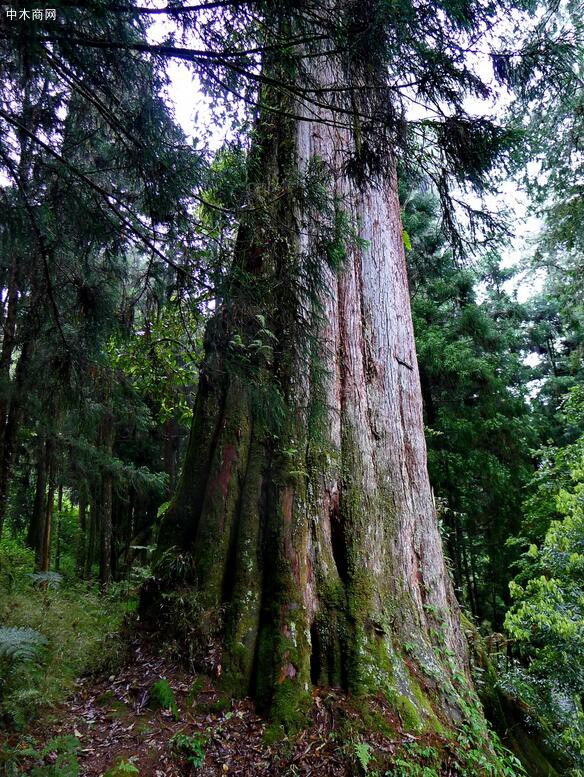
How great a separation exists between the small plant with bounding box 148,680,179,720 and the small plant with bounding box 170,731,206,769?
230 mm

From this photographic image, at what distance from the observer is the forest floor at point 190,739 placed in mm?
2896

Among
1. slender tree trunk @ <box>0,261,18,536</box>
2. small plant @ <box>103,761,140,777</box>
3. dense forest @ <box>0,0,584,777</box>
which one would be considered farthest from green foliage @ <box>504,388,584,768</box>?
slender tree trunk @ <box>0,261,18,536</box>

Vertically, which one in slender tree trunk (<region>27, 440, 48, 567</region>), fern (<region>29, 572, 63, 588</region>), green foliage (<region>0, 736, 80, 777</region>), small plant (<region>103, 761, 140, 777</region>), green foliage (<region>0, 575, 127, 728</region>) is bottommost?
small plant (<region>103, 761, 140, 777</region>)

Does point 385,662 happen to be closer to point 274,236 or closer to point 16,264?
point 274,236

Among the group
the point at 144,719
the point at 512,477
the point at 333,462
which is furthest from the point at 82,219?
the point at 512,477

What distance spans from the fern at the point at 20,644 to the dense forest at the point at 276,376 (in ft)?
0.11

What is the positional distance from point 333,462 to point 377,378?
109 cm

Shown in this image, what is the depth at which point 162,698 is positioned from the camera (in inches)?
132

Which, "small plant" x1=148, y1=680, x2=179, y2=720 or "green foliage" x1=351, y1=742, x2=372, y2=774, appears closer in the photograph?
"green foliage" x1=351, y1=742, x2=372, y2=774

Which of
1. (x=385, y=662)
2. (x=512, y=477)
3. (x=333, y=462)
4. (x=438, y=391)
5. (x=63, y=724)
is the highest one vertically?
(x=438, y=391)

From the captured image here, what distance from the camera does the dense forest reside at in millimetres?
2658

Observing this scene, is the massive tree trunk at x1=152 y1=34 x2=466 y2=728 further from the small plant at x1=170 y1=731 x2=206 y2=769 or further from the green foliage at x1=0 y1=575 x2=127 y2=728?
the green foliage at x1=0 y1=575 x2=127 y2=728

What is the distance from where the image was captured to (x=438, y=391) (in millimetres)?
12828

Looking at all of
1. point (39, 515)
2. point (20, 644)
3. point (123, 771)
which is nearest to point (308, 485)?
point (123, 771)
